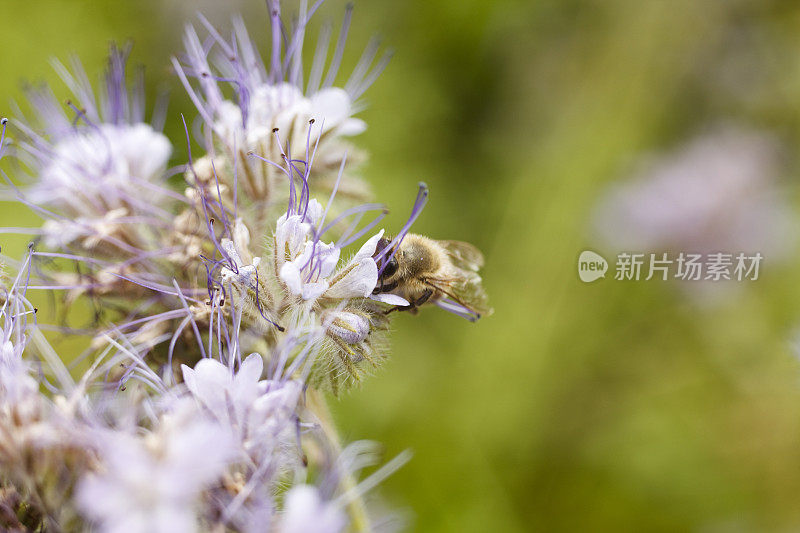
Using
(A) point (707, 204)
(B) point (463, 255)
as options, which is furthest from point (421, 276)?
(A) point (707, 204)

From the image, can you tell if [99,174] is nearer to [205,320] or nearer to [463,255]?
[205,320]

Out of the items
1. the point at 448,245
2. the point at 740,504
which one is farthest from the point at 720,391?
the point at 448,245

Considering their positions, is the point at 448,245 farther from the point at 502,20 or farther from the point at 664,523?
the point at 502,20

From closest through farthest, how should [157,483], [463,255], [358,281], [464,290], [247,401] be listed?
[157,483]
[247,401]
[358,281]
[464,290]
[463,255]

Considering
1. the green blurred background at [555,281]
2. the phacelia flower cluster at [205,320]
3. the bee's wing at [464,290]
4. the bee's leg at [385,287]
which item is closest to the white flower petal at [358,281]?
the phacelia flower cluster at [205,320]

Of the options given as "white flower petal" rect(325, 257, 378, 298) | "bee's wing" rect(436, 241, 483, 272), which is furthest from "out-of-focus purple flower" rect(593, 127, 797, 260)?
"white flower petal" rect(325, 257, 378, 298)

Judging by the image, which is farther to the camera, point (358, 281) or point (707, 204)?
point (707, 204)

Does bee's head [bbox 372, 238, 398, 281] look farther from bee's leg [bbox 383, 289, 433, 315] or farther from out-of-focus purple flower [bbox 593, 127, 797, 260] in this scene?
out-of-focus purple flower [bbox 593, 127, 797, 260]
